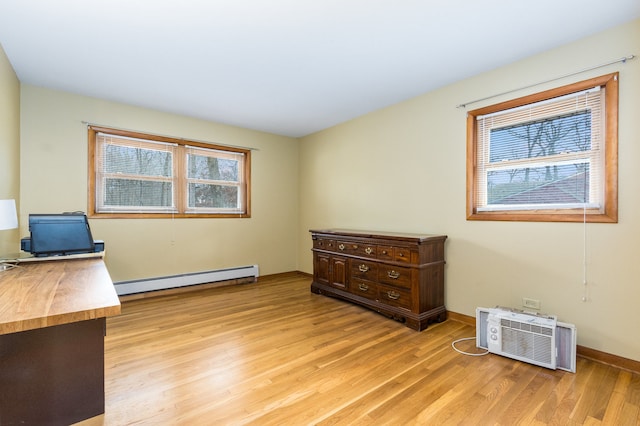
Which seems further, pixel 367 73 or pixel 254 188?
pixel 254 188

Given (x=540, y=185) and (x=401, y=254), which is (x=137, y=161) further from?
(x=540, y=185)

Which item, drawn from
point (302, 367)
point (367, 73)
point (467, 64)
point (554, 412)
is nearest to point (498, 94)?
point (467, 64)

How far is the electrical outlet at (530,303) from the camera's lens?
257 cm

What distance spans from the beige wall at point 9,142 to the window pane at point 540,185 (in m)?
4.43

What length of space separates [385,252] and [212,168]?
2.93 metres

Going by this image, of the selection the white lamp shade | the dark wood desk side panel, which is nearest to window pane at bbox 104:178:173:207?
the white lamp shade

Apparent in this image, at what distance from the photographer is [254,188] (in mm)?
4953

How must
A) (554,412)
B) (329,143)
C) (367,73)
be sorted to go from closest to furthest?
(554,412)
(367,73)
(329,143)

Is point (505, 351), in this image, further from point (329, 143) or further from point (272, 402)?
point (329, 143)

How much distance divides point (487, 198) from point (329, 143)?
8.41 feet

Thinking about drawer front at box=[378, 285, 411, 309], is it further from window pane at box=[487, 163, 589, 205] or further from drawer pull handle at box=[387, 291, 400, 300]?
window pane at box=[487, 163, 589, 205]

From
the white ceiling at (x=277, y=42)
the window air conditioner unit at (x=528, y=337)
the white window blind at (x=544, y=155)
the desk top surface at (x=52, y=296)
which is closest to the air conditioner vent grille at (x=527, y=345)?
the window air conditioner unit at (x=528, y=337)

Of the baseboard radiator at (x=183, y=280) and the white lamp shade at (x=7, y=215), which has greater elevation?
the white lamp shade at (x=7, y=215)

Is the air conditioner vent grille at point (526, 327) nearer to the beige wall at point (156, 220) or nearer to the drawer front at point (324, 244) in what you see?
the drawer front at point (324, 244)
